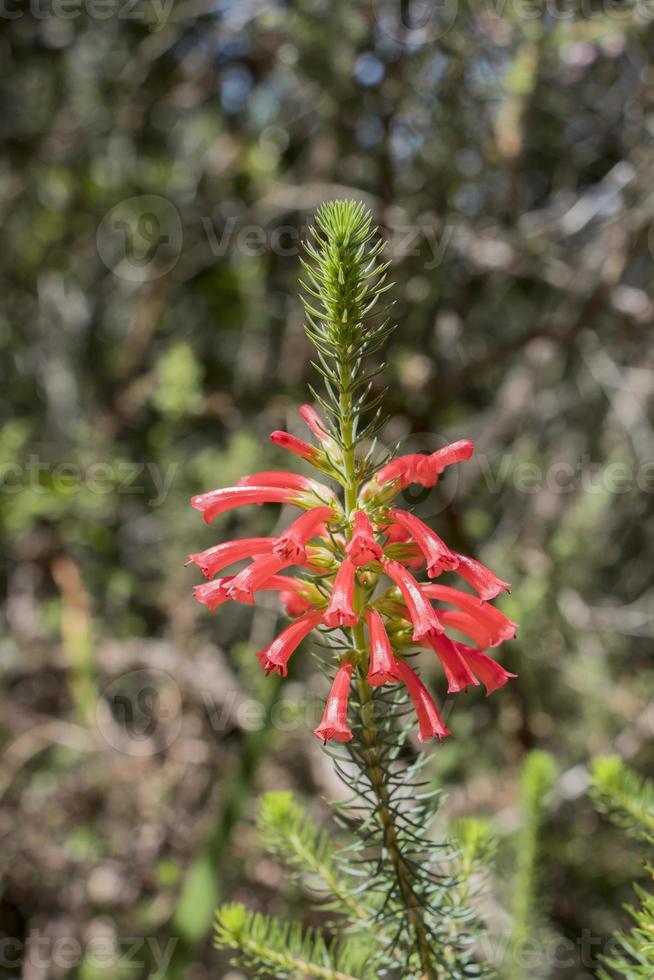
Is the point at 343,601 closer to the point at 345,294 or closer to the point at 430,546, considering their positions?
the point at 430,546

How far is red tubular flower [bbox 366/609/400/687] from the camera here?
3.10 feet

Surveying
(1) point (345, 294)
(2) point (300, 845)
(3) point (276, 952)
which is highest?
(1) point (345, 294)

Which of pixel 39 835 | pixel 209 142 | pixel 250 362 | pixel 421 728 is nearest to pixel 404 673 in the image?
pixel 421 728

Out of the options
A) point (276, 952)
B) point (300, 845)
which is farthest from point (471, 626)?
point (276, 952)

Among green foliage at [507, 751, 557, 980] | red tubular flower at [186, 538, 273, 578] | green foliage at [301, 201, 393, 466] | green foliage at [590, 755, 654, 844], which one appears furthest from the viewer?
green foliage at [507, 751, 557, 980]

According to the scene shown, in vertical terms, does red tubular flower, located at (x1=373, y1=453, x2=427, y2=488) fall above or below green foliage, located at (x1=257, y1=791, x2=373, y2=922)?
above

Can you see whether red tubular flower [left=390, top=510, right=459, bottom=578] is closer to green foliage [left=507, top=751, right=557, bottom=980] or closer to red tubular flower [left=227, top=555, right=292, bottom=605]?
red tubular flower [left=227, top=555, right=292, bottom=605]

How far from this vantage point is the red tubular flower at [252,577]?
1.02m

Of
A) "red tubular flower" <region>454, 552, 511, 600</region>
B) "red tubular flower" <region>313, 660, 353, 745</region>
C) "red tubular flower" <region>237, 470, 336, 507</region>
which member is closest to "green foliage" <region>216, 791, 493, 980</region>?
"red tubular flower" <region>313, 660, 353, 745</region>

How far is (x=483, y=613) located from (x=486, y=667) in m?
0.07

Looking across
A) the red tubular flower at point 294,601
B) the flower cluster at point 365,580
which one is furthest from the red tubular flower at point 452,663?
the red tubular flower at point 294,601

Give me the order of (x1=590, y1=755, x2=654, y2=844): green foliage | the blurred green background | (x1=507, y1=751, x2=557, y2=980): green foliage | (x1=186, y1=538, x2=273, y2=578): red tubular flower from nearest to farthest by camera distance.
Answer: (x1=186, y1=538, x2=273, y2=578): red tubular flower → (x1=590, y1=755, x2=654, y2=844): green foliage → (x1=507, y1=751, x2=557, y2=980): green foliage → the blurred green background

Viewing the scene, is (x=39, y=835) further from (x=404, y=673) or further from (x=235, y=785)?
(x=404, y=673)

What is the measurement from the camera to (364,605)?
1058mm
